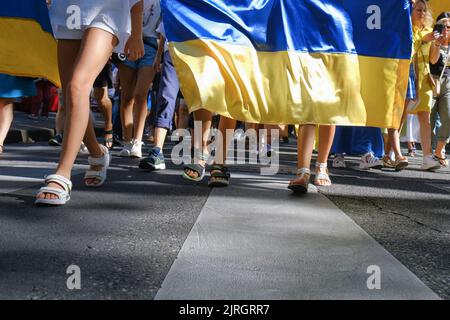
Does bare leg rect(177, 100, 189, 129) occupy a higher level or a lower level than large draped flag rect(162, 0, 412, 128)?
lower

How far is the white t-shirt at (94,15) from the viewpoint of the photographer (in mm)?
3197

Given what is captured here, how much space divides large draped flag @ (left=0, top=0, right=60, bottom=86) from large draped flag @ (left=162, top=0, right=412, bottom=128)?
98 centimetres

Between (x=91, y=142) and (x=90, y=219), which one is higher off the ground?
(x=91, y=142)

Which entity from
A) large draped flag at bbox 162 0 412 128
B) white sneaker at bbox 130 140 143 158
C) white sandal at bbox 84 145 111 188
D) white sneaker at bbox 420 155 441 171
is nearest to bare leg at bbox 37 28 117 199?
white sandal at bbox 84 145 111 188

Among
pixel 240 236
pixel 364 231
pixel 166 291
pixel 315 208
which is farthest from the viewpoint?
pixel 315 208

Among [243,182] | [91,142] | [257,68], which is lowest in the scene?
[243,182]

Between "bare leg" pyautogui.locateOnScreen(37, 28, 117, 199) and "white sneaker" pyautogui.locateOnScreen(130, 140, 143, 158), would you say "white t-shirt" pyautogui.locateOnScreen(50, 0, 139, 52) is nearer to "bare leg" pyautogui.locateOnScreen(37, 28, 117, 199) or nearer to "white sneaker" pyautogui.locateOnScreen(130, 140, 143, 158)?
"bare leg" pyautogui.locateOnScreen(37, 28, 117, 199)

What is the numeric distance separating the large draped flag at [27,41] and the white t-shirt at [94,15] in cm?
105

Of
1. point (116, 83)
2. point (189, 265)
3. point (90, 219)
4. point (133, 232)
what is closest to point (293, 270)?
point (189, 265)

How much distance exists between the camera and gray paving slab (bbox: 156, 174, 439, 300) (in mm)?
1825

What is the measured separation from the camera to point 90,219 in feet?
9.12

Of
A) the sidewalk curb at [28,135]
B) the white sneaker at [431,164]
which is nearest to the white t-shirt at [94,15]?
the white sneaker at [431,164]
